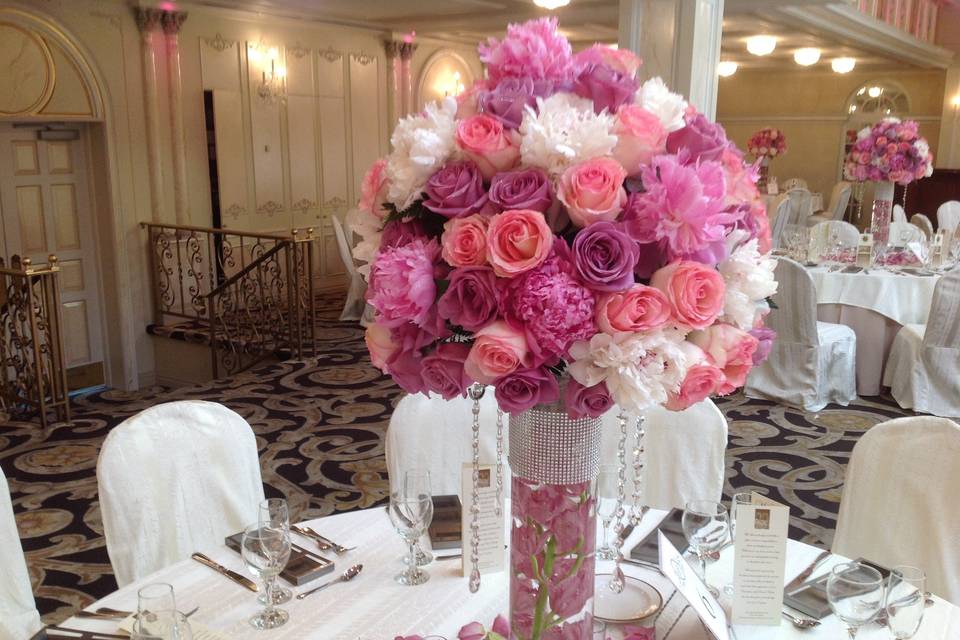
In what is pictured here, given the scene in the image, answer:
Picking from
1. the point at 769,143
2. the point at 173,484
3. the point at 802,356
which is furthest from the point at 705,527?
the point at 769,143

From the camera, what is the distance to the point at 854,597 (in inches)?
58.1

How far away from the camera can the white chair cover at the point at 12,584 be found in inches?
79.5

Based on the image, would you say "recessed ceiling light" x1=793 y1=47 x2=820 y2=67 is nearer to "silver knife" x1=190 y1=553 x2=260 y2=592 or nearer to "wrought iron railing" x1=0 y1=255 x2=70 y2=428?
"wrought iron railing" x1=0 y1=255 x2=70 y2=428

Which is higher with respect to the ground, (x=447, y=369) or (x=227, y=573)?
(x=447, y=369)

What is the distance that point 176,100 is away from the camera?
7.41 m

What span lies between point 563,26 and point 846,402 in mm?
5298

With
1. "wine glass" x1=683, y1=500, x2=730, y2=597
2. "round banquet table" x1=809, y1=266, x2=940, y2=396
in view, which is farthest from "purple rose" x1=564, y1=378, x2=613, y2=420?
"round banquet table" x1=809, y1=266, x2=940, y2=396

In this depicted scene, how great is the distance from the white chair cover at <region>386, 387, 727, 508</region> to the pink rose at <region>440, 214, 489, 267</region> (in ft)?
4.10

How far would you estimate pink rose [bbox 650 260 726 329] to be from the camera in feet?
3.67

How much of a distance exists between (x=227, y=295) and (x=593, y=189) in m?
6.78

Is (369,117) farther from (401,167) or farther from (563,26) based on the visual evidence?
(401,167)

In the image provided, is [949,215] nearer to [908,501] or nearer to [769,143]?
[769,143]

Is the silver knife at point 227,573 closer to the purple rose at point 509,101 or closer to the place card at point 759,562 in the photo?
the place card at point 759,562

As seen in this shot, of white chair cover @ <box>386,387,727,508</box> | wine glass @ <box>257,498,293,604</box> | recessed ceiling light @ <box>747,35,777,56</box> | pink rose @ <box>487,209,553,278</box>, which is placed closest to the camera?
pink rose @ <box>487,209,553,278</box>
